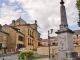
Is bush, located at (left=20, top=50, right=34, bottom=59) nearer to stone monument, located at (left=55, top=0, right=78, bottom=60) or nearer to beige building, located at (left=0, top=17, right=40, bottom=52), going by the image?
stone monument, located at (left=55, top=0, right=78, bottom=60)

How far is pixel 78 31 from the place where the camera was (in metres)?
56.4

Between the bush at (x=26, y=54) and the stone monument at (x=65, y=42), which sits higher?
the stone monument at (x=65, y=42)

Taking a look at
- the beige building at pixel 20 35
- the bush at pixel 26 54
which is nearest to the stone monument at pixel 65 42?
the bush at pixel 26 54

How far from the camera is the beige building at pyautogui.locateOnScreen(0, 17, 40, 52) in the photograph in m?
47.5

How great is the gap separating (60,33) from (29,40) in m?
40.4

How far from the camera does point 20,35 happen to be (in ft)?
166

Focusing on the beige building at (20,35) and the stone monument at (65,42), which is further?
the beige building at (20,35)

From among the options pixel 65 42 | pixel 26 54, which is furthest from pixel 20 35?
pixel 65 42

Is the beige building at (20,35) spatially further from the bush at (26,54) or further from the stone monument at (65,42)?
the stone monument at (65,42)

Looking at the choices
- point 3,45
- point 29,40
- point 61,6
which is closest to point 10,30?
point 3,45

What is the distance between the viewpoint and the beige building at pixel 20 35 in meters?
47.5

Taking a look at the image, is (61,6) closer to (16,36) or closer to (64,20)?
(64,20)

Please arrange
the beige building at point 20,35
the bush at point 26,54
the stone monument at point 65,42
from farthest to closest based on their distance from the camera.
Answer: the beige building at point 20,35 < the bush at point 26,54 < the stone monument at point 65,42

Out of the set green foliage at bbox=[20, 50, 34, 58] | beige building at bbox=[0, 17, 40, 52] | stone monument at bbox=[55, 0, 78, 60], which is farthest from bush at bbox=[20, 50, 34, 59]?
beige building at bbox=[0, 17, 40, 52]
